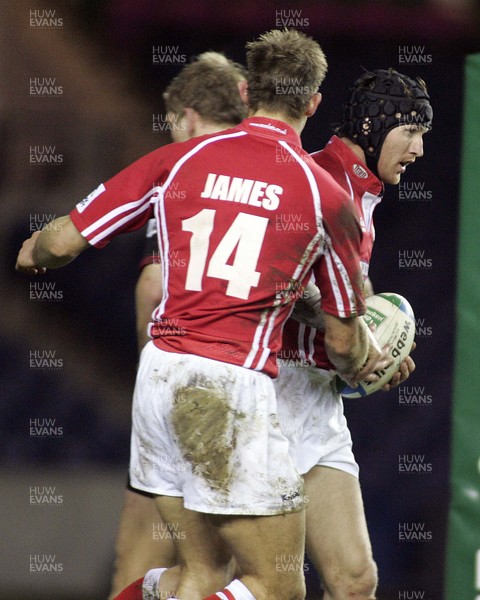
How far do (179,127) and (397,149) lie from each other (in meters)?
0.82

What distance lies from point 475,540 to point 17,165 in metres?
2.39

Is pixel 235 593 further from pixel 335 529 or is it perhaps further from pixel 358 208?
pixel 358 208

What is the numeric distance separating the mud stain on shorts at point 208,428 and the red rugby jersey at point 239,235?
116 millimetres

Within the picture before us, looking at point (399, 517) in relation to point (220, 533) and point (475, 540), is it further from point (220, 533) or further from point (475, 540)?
point (220, 533)

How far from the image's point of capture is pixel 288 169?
3.20 meters

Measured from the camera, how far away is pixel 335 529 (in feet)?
12.2

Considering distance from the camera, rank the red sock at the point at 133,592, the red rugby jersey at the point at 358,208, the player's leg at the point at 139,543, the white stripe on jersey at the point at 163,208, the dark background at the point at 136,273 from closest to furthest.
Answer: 1. the white stripe on jersey at the point at 163,208
2. the red sock at the point at 133,592
3. the red rugby jersey at the point at 358,208
4. the player's leg at the point at 139,543
5. the dark background at the point at 136,273

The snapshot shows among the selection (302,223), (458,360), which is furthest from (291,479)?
(458,360)

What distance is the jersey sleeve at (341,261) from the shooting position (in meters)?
3.19

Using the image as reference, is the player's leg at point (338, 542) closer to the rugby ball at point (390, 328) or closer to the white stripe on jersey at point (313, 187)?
the rugby ball at point (390, 328)

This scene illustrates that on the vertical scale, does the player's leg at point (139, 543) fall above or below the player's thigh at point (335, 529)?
below

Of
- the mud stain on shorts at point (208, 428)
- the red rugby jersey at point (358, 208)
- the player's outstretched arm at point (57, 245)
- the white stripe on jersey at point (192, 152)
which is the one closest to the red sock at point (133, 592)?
the mud stain on shorts at point (208, 428)

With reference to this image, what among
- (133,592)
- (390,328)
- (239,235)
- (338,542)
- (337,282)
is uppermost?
(239,235)

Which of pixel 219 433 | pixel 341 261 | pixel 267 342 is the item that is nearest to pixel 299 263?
pixel 341 261
